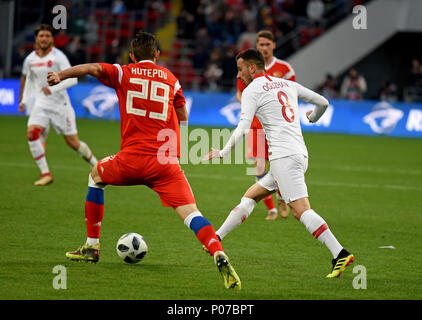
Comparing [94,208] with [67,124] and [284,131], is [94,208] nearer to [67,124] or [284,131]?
[284,131]

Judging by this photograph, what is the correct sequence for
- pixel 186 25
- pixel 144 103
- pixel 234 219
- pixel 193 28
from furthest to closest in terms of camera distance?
pixel 193 28
pixel 186 25
pixel 234 219
pixel 144 103

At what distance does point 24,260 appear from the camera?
6746mm

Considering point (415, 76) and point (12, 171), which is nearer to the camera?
point (12, 171)

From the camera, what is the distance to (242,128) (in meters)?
6.38

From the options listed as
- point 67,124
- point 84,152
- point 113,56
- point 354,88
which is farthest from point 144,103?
point 113,56

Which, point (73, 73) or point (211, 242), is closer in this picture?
point (73, 73)

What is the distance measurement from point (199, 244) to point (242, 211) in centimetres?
72

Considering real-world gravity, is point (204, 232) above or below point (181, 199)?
below

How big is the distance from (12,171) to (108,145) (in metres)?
4.72

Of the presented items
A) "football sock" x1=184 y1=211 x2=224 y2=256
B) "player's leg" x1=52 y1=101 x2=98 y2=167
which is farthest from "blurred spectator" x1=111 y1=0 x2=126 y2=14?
"football sock" x1=184 y1=211 x2=224 y2=256

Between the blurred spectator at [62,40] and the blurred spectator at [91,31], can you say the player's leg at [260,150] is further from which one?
the blurred spectator at [91,31]

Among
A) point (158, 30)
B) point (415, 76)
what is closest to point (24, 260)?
point (415, 76)
